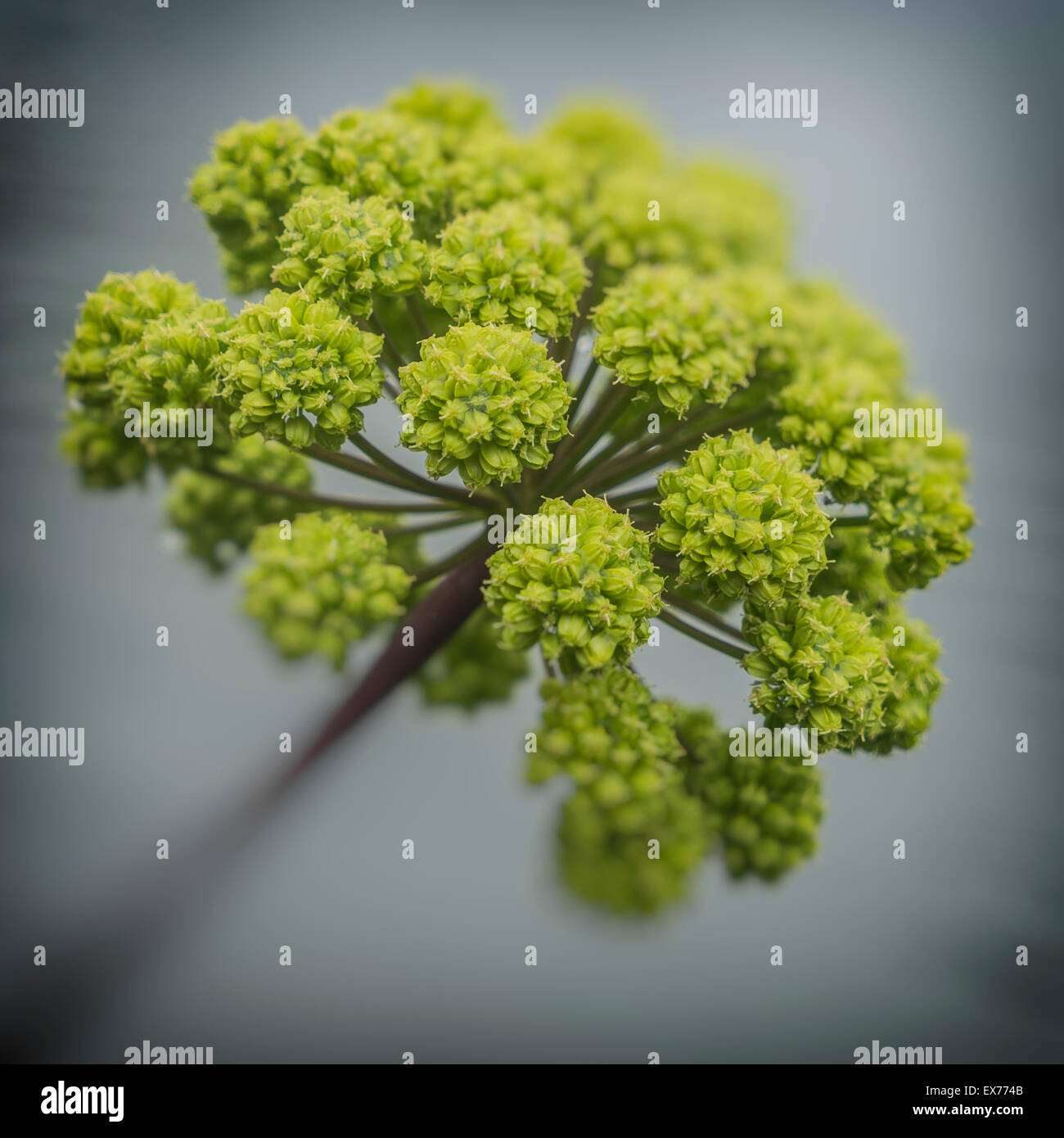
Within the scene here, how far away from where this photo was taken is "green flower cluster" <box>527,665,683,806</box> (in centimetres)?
126

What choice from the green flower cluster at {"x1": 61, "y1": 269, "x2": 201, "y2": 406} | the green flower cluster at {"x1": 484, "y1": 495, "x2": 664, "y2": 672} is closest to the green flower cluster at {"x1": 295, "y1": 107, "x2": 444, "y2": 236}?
the green flower cluster at {"x1": 61, "y1": 269, "x2": 201, "y2": 406}

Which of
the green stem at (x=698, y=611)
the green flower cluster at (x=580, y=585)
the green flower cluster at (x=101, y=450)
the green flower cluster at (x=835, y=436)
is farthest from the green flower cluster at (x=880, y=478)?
the green flower cluster at (x=101, y=450)

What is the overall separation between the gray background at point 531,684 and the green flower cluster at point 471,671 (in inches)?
5.2

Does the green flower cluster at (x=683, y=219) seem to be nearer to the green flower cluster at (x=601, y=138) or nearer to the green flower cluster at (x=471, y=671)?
the green flower cluster at (x=601, y=138)

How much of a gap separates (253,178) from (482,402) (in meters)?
0.62

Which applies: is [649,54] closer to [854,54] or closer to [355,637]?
[854,54]

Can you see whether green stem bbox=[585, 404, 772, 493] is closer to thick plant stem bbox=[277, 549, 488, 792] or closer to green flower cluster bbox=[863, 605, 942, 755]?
thick plant stem bbox=[277, 549, 488, 792]

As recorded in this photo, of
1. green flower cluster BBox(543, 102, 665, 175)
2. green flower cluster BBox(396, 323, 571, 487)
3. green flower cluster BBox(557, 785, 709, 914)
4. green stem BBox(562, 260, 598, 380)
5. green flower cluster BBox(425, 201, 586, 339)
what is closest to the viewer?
green flower cluster BBox(396, 323, 571, 487)

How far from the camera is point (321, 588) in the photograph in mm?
1231

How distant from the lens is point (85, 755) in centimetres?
238

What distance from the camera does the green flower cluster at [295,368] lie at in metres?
1.11

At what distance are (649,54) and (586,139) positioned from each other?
0.53 m

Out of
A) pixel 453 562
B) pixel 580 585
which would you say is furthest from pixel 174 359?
pixel 580 585

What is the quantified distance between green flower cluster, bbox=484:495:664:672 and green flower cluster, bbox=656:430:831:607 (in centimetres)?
7
